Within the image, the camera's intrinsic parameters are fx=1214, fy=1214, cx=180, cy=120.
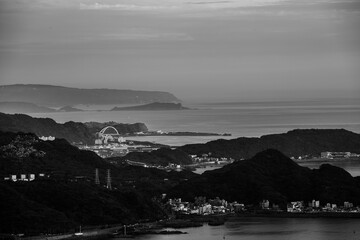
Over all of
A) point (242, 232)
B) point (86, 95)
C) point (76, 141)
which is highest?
point (86, 95)

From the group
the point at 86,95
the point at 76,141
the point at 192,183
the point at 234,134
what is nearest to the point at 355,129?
the point at 234,134

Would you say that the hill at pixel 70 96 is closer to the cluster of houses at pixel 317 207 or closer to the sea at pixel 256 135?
the sea at pixel 256 135

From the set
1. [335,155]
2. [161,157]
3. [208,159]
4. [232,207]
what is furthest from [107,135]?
[232,207]

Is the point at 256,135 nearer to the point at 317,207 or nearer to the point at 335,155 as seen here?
the point at 335,155

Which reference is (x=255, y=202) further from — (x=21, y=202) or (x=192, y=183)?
(x=21, y=202)

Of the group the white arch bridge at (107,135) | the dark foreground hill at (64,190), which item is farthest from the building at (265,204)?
the white arch bridge at (107,135)

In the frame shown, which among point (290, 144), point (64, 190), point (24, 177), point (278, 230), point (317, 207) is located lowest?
point (278, 230)
